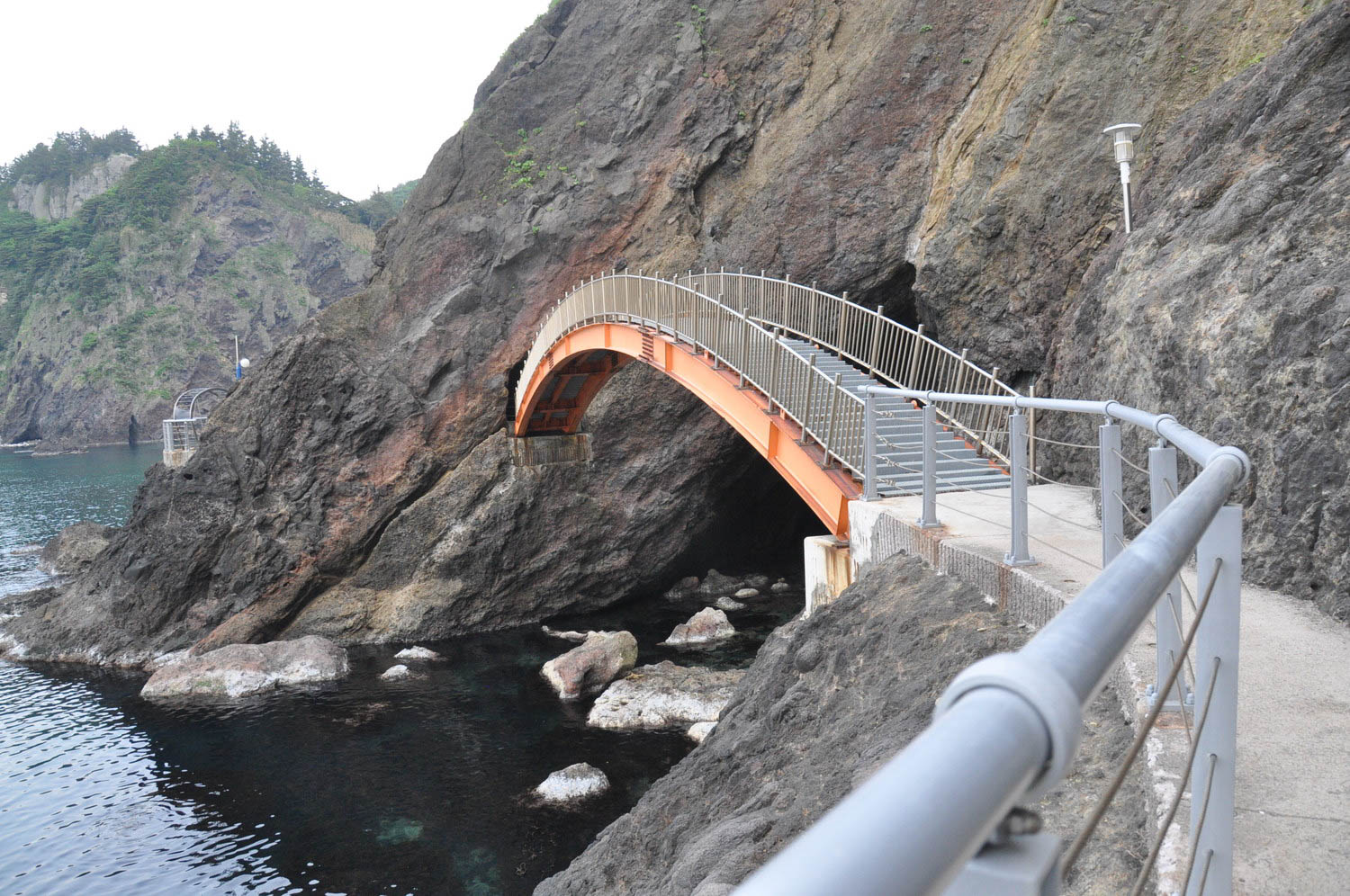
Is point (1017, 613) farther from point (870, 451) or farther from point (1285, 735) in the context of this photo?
point (870, 451)

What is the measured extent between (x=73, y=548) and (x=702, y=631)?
944 inches

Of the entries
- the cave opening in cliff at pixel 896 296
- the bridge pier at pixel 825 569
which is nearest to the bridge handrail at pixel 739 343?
the bridge pier at pixel 825 569

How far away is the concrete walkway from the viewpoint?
2477 mm

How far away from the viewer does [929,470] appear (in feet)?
22.9

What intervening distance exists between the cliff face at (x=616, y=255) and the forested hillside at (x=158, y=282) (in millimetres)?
62825

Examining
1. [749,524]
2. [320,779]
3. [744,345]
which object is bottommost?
[320,779]

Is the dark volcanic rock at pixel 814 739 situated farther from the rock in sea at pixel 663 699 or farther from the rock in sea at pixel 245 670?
the rock in sea at pixel 245 670

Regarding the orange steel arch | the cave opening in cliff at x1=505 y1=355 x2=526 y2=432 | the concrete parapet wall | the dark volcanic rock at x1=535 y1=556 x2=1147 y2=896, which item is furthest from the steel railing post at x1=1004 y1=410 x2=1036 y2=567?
the cave opening in cliff at x1=505 y1=355 x2=526 y2=432

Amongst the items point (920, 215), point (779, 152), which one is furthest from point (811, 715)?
point (779, 152)

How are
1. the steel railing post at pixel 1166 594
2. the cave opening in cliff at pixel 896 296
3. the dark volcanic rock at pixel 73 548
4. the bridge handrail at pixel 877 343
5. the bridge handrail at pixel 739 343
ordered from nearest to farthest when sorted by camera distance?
the steel railing post at pixel 1166 594 < the bridge handrail at pixel 739 343 < the bridge handrail at pixel 877 343 < the cave opening in cliff at pixel 896 296 < the dark volcanic rock at pixel 73 548

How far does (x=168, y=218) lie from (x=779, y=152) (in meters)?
85.0

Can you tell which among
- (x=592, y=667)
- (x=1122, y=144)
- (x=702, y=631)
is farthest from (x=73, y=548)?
(x=1122, y=144)

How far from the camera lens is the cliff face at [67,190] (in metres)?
112

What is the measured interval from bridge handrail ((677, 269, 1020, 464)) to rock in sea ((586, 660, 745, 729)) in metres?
5.33
